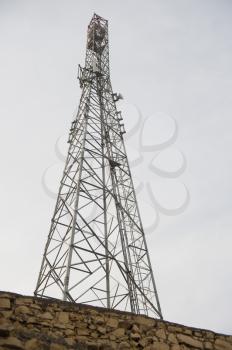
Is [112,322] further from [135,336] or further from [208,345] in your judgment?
[208,345]

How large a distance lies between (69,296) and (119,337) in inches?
86.3

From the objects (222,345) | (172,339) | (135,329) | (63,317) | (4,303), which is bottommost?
(222,345)

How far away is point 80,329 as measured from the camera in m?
4.78

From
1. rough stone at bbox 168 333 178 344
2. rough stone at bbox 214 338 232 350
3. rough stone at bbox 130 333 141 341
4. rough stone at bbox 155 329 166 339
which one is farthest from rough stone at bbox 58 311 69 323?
rough stone at bbox 214 338 232 350

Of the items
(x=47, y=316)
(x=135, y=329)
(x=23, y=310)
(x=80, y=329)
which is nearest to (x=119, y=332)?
(x=135, y=329)

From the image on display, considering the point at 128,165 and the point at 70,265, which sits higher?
the point at 128,165

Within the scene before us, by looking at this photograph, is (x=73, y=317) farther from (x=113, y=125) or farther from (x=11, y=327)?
(x=113, y=125)

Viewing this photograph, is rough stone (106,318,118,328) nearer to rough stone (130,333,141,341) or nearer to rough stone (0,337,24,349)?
rough stone (130,333,141,341)

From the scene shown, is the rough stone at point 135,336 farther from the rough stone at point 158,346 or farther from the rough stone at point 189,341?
the rough stone at point 189,341

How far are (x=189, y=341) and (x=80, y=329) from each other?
1.82 meters

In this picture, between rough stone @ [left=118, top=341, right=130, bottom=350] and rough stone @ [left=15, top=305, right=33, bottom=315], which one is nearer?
rough stone @ [left=15, top=305, right=33, bottom=315]

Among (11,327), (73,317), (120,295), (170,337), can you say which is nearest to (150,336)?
(170,337)

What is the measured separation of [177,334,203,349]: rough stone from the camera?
5332mm

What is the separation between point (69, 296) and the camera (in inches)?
270
